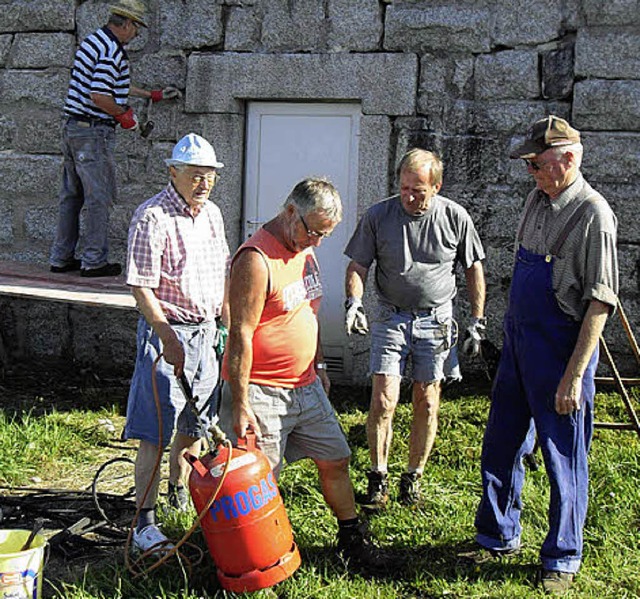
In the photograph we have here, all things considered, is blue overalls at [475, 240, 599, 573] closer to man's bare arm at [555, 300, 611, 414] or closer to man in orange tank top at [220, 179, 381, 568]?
man's bare arm at [555, 300, 611, 414]

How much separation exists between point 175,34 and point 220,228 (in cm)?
308

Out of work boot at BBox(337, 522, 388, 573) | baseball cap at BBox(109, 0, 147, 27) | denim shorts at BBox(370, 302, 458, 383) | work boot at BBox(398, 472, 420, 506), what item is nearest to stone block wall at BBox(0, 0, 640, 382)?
baseball cap at BBox(109, 0, 147, 27)

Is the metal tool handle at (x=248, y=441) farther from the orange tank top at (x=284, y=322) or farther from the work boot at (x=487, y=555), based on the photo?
the work boot at (x=487, y=555)

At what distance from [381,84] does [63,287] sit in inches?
100.0

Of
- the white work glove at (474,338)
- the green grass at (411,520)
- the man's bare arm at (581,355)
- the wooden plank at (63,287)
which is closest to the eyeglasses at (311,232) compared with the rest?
the man's bare arm at (581,355)

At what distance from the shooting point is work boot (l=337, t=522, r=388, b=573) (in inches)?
169

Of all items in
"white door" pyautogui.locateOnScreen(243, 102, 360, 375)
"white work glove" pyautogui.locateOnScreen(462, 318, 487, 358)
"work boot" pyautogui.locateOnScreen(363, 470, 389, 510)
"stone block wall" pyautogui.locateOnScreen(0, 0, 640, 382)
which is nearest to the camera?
"work boot" pyautogui.locateOnScreen(363, 470, 389, 510)

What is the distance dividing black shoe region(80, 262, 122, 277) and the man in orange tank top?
323 cm

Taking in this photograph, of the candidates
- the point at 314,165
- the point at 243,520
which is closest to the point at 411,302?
the point at 243,520

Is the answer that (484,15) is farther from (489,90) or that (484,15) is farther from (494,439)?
(494,439)

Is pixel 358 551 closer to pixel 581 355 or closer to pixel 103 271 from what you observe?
pixel 581 355

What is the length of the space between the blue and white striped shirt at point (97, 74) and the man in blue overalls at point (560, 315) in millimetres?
3470

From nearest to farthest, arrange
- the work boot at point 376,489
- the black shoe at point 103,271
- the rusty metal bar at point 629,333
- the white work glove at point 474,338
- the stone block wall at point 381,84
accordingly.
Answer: the work boot at point 376,489, the white work glove at point 474,338, the rusty metal bar at point 629,333, the stone block wall at point 381,84, the black shoe at point 103,271

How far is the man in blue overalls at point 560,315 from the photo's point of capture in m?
4.01
